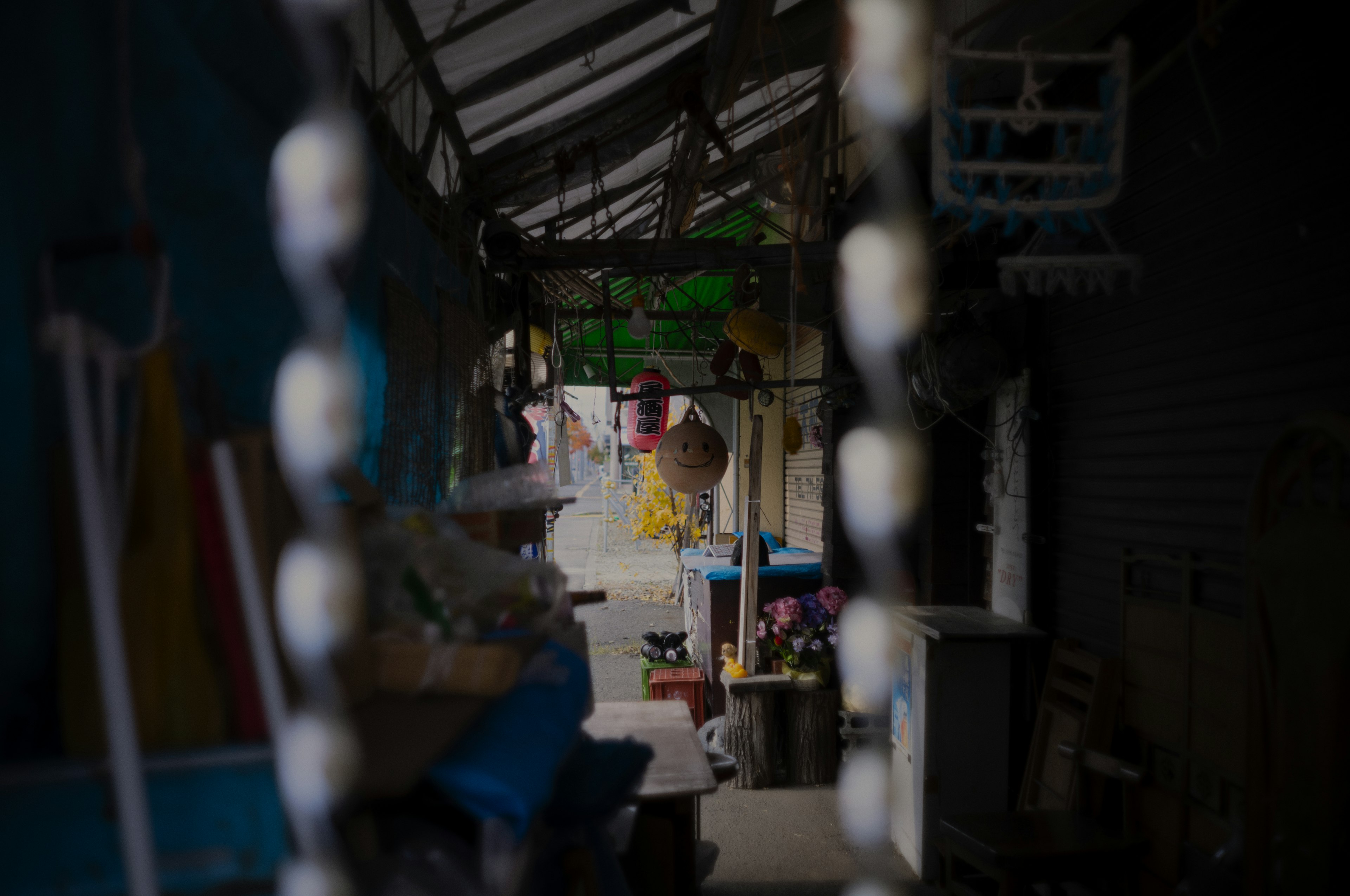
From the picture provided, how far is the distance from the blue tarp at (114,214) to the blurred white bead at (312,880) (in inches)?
14.9

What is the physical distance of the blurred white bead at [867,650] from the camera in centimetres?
461

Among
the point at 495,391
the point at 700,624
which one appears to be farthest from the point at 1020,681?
the point at 495,391

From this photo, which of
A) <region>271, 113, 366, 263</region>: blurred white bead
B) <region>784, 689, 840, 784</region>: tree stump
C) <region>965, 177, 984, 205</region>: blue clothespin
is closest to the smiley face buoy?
<region>784, 689, 840, 784</region>: tree stump

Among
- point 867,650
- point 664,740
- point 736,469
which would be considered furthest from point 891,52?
point 736,469

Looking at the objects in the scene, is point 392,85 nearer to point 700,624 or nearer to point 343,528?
point 343,528

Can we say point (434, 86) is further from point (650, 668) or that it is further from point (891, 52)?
point (650, 668)

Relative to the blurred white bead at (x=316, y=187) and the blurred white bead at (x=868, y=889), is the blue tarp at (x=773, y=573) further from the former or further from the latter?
the blurred white bead at (x=316, y=187)

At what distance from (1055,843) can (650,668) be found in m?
3.06

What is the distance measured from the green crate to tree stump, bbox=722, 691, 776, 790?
21.1 inches

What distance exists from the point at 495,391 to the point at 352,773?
3183 millimetres

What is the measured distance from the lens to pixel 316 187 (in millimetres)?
1507

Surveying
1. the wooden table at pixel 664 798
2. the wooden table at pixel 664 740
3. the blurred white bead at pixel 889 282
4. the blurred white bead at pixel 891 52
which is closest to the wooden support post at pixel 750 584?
the blurred white bead at pixel 889 282

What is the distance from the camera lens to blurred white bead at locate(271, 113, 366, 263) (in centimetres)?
144

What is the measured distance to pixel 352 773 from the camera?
0.96 metres
